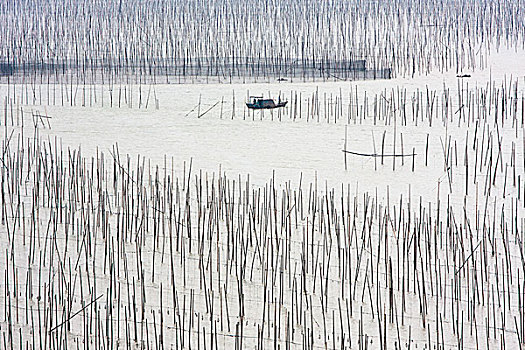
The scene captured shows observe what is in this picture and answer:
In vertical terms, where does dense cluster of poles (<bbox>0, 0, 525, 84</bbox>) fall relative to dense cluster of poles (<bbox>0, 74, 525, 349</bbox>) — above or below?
above

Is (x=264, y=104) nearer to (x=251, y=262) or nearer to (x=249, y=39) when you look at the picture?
(x=251, y=262)

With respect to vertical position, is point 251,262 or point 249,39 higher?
point 249,39

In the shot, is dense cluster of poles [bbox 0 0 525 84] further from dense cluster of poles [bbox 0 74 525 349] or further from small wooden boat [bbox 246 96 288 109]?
dense cluster of poles [bbox 0 74 525 349]

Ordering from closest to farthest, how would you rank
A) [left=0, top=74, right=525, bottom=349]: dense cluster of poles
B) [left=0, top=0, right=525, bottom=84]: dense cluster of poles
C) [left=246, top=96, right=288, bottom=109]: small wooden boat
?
[left=0, top=74, right=525, bottom=349]: dense cluster of poles
[left=246, top=96, right=288, bottom=109]: small wooden boat
[left=0, top=0, right=525, bottom=84]: dense cluster of poles

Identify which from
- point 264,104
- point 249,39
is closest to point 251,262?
point 264,104

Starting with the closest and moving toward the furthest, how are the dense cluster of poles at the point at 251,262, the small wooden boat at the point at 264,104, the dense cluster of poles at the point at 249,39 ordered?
1. the dense cluster of poles at the point at 251,262
2. the small wooden boat at the point at 264,104
3. the dense cluster of poles at the point at 249,39

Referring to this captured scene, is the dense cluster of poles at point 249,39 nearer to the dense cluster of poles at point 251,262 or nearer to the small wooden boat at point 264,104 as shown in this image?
the small wooden boat at point 264,104

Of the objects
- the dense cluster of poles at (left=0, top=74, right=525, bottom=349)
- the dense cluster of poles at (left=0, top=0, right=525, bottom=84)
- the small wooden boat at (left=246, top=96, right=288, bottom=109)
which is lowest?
the dense cluster of poles at (left=0, top=74, right=525, bottom=349)

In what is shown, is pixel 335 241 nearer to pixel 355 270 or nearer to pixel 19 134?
pixel 355 270

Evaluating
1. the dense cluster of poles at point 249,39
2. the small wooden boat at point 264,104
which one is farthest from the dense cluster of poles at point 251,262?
the dense cluster of poles at point 249,39

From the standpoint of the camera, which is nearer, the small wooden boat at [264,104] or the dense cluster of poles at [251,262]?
the dense cluster of poles at [251,262]

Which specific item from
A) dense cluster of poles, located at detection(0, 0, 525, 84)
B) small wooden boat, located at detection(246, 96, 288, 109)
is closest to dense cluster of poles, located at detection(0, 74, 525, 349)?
small wooden boat, located at detection(246, 96, 288, 109)
